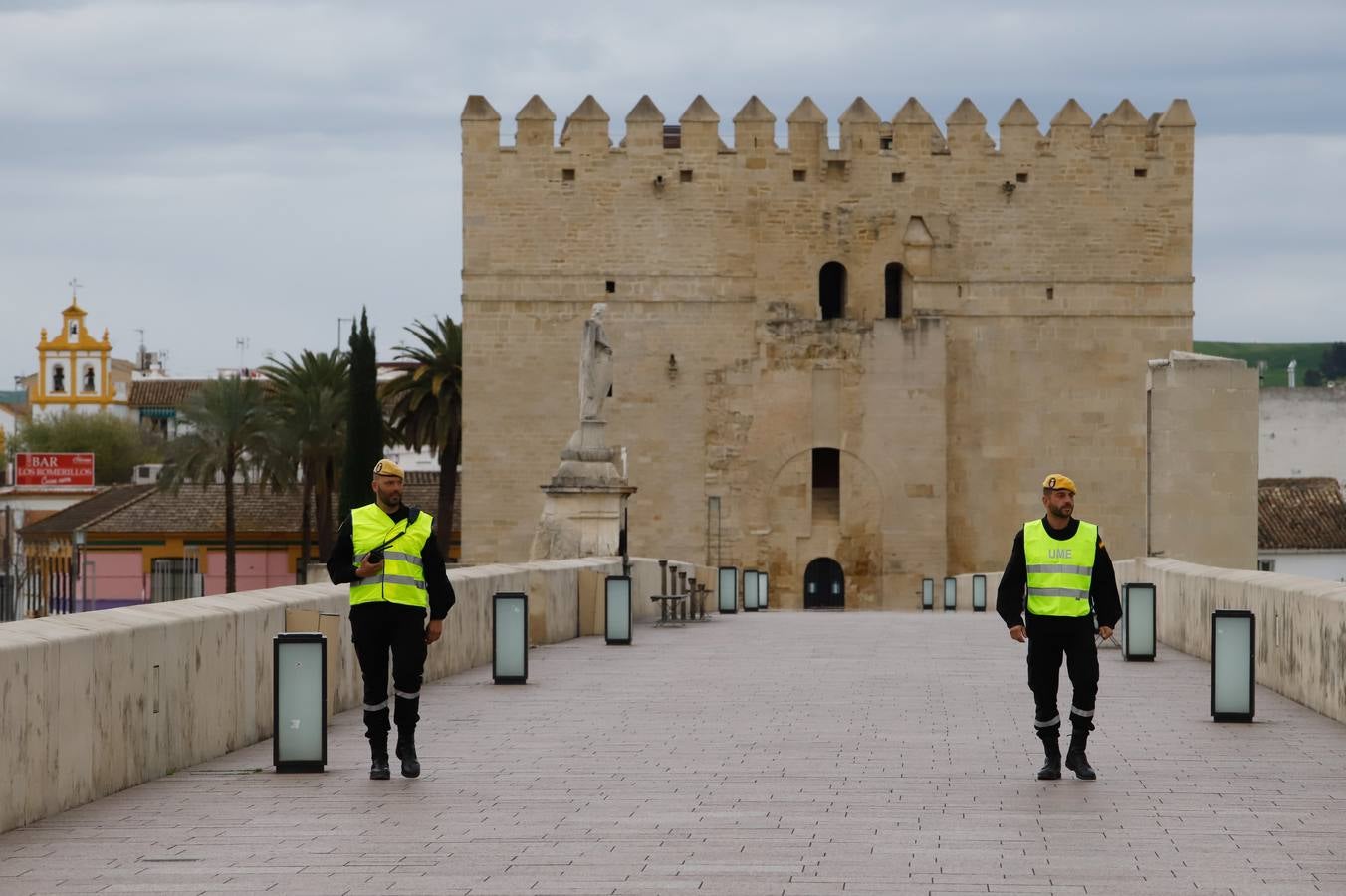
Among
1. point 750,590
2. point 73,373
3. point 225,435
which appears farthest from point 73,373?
point 750,590

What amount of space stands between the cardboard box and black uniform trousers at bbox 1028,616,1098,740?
139 inches

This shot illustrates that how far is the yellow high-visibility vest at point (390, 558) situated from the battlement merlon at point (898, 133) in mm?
35833

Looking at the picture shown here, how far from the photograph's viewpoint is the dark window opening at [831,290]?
148 feet

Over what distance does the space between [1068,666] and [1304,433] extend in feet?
201

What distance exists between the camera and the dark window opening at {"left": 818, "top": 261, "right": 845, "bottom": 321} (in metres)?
45.2

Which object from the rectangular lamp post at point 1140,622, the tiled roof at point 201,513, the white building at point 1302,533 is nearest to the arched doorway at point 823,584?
the white building at point 1302,533

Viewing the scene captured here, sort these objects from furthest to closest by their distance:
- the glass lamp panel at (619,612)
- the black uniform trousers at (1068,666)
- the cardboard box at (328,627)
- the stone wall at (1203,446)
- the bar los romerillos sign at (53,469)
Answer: the bar los romerillos sign at (53,469), the stone wall at (1203,446), the glass lamp panel at (619,612), the cardboard box at (328,627), the black uniform trousers at (1068,666)

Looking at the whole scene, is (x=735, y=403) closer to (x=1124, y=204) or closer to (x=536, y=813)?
(x=1124, y=204)

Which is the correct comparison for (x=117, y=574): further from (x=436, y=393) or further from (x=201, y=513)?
(x=436, y=393)

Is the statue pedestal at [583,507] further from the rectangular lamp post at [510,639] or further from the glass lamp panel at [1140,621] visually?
the rectangular lamp post at [510,639]

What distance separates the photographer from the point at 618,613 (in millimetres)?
17328

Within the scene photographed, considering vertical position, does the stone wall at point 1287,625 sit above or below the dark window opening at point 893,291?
below

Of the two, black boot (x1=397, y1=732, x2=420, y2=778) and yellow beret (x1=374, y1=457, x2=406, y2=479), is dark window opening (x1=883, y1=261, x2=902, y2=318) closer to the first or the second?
yellow beret (x1=374, y1=457, x2=406, y2=479)

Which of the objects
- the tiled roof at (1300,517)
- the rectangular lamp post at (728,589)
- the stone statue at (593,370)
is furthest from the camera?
the tiled roof at (1300,517)
